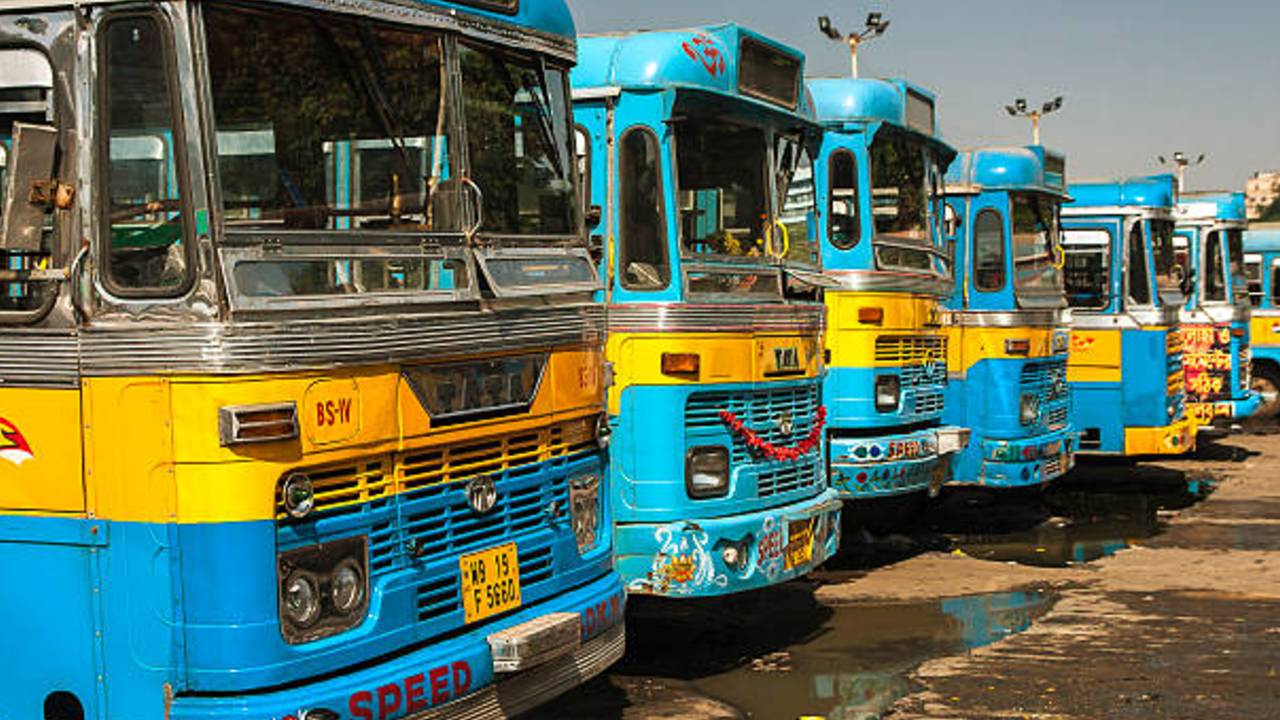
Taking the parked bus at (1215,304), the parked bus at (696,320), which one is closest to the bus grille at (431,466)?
the parked bus at (696,320)

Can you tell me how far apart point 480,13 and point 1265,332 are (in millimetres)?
20338

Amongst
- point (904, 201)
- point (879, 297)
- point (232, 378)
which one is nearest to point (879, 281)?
point (879, 297)

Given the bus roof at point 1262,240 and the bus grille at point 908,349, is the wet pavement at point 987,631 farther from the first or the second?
the bus roof at point 1262,240

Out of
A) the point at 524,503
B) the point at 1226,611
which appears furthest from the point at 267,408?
the point at 1226,611

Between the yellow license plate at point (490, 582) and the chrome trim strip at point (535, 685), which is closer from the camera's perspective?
the chrome trim strip at point (535, 685)

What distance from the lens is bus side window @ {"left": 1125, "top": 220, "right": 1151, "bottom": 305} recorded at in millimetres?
15719

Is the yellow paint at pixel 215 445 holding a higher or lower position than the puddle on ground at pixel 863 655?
higher

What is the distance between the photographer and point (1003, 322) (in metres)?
13.4

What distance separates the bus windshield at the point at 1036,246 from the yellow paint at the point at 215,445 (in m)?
9.28

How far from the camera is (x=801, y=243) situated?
9477 millimetres

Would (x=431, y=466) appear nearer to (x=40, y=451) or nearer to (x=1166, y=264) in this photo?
(x=40, y=451)

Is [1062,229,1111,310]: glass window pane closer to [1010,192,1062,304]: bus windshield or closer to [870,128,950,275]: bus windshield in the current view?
[1010,192,1062,304]: bus windshield

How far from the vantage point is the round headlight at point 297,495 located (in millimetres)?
4832

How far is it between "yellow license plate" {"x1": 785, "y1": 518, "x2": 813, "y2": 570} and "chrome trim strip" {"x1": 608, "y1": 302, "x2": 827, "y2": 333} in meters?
1.06
